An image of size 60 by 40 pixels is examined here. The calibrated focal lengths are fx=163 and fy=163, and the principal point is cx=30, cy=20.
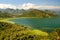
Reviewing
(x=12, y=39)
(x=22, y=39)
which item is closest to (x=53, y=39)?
(x=22, y=39)

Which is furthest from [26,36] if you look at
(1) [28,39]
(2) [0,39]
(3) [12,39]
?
(2) [0,39]

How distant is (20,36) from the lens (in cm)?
1614

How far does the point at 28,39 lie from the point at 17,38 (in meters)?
1.06

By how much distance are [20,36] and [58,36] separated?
13.5 ft

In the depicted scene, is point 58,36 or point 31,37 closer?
point 31,37

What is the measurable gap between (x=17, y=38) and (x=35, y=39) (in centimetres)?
172

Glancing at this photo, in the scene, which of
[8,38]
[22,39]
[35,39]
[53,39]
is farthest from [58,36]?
[8,38]

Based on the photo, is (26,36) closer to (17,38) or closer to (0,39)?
(17,38)

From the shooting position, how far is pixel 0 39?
1625cm

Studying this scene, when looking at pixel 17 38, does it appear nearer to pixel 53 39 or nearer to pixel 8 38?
pixel 8 38

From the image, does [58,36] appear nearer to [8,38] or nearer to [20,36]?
[20,36]

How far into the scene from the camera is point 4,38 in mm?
16391

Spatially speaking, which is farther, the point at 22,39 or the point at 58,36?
the point at 58,36

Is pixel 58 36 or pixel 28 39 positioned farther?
pixel 58 36
